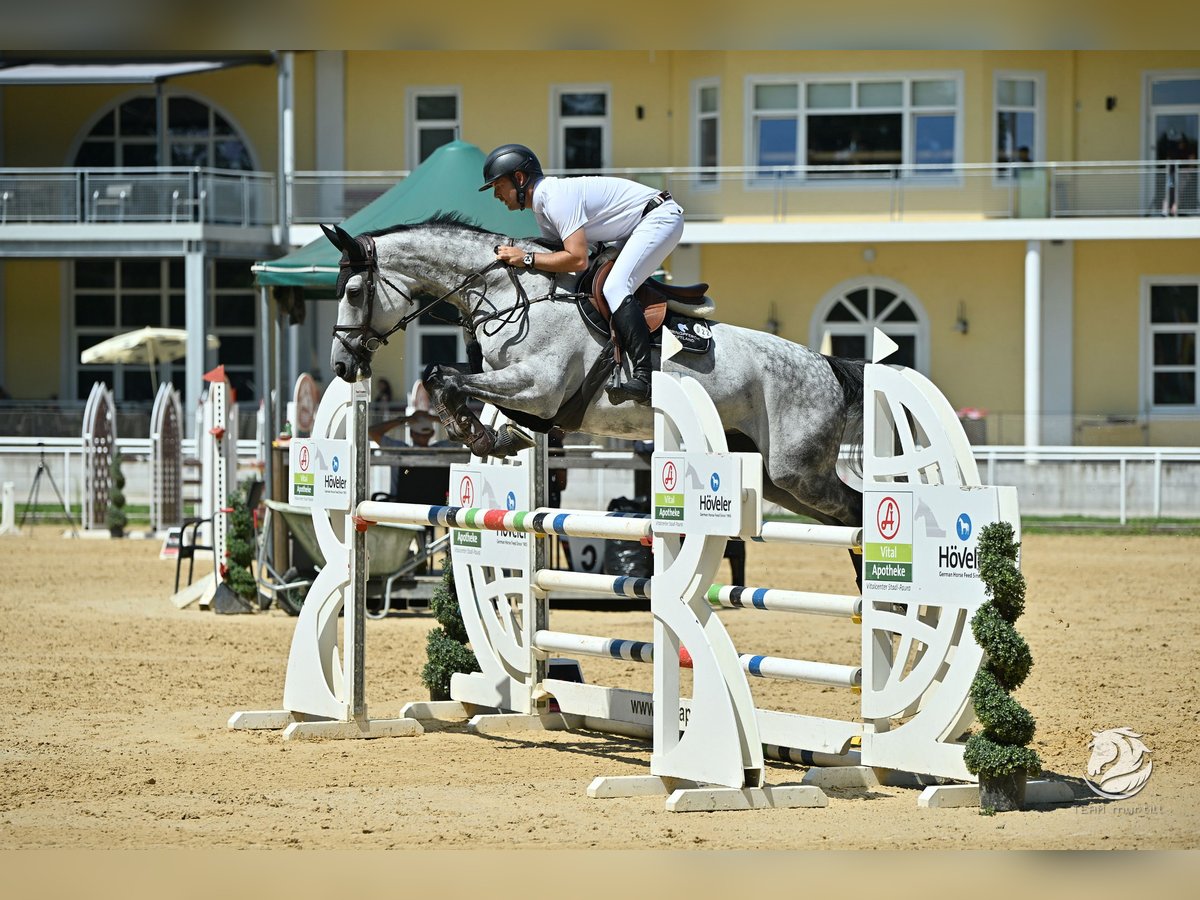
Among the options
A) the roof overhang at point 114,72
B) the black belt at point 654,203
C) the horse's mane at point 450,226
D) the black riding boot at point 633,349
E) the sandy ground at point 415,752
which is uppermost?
the roof overhang at point 114,72

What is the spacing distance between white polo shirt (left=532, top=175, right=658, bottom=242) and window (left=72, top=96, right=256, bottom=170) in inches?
899

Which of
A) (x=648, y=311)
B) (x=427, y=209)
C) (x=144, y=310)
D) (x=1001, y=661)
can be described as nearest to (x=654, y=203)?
(x=648, y=311)

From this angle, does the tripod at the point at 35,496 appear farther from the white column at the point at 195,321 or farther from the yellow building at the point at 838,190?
the yellow building at the point at 838,190

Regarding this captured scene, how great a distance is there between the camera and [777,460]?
6.41 metres

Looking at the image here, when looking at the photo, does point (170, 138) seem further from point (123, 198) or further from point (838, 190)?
point (838, 190)

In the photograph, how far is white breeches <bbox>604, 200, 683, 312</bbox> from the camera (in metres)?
6.10

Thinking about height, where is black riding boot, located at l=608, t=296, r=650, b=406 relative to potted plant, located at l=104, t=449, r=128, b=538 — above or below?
above

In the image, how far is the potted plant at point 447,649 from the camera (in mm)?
7543

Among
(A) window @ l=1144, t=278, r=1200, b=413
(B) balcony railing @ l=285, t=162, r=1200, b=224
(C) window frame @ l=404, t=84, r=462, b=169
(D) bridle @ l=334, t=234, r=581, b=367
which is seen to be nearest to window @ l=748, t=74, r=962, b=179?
(B) balcony railing @ l=285, t=162, r=1200, b=224

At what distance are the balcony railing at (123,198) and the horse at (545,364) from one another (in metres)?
18.7

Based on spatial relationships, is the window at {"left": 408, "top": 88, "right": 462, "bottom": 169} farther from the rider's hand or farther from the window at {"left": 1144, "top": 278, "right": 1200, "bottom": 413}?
the rider's hand

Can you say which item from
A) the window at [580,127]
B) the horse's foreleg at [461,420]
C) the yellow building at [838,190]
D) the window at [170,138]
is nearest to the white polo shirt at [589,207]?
the horse's foreleg at [461,420]

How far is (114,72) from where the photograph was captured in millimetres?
24781

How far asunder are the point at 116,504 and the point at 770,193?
11.7m
